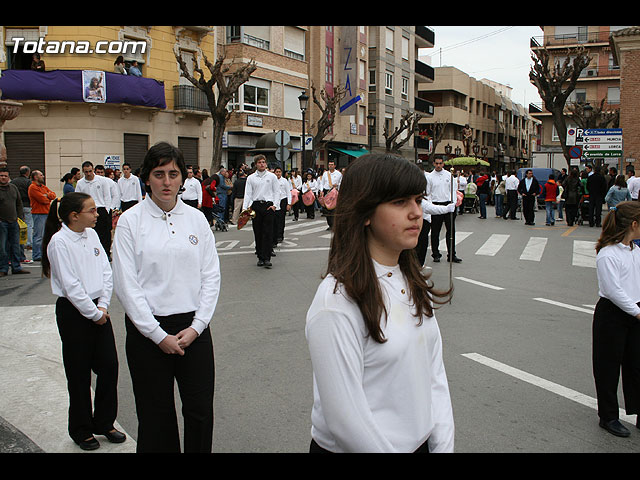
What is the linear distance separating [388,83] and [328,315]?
166 ft

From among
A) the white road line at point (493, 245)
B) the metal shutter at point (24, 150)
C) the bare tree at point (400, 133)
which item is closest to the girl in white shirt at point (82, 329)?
the white road line at point (493, 245)

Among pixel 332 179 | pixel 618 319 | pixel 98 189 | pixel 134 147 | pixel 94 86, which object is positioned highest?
pixel 94 86

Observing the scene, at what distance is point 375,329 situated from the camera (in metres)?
1.85

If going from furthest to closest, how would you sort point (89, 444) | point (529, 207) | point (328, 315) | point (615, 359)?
point (529, 207) → point (615, 359) → point (89, 444) → point (328, 315)

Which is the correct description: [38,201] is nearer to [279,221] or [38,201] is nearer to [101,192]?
[101,192]

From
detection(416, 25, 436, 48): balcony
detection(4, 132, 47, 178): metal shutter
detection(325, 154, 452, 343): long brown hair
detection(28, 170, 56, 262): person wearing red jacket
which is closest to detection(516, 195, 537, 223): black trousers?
detection(28, 170, 56, 262): person wearing red jacket

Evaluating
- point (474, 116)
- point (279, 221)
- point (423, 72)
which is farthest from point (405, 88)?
point (279, 221)

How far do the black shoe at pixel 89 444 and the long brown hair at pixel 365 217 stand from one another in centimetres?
274

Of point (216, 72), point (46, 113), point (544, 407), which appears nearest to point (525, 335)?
point (544, 407)

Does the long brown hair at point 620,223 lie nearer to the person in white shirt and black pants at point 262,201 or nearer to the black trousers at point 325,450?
the black trousers at point 325,450

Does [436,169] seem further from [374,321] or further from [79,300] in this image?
[374,321]

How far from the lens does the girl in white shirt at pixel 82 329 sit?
404 centimetres

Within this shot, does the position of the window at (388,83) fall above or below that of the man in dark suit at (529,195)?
above
